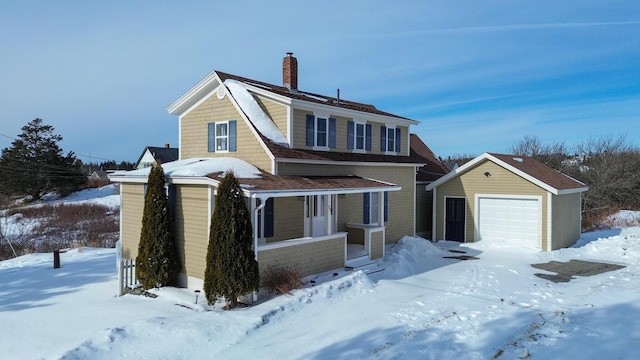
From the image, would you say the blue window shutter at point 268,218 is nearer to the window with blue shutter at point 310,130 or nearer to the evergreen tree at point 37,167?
the window with blue shutter at point 310,130

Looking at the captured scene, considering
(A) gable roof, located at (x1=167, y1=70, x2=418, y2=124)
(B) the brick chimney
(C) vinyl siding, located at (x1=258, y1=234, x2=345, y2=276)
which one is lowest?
(C) vinyl siding, located at (x1=258, y1=234, x2=345, y2=276)

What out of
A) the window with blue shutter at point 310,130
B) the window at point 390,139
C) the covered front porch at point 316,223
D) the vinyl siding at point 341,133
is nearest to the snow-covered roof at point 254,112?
the vinyl siding at point 341,133

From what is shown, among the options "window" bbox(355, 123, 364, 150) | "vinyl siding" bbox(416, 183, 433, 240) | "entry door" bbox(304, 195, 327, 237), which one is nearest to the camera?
"entry door" bbox(304, 195, 327, 237)

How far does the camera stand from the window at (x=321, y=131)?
1521 centimetres

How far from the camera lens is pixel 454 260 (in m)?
15.7

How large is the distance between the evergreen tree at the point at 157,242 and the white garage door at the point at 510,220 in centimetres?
1265

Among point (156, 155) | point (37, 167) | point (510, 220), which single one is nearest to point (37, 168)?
point (37, 167)

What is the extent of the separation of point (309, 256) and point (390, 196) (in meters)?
6.48

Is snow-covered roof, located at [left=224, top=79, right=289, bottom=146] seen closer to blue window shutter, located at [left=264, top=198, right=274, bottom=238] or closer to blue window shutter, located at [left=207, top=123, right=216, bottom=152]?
blue window shutter, located at [left=207, top=123, right=216, bottom=152]

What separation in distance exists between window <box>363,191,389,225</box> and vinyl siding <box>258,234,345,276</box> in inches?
137

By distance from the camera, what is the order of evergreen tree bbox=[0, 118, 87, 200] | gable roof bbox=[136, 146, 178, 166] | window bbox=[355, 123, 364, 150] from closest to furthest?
window bbox=[355, 123, 364, 150] → evergreen tree bbox=[0, 118, 87, 200] → gable roof bbox=[136, 146, 178, 166]

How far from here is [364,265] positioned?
46.6ft

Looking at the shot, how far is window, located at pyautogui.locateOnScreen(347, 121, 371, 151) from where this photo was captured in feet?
54.9

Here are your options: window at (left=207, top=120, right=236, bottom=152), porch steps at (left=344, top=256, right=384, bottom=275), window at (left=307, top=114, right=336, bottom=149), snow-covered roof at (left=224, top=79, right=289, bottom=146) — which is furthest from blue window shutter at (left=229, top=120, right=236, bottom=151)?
porch steps at (left=344, top=256, right=384, bottom=275)
